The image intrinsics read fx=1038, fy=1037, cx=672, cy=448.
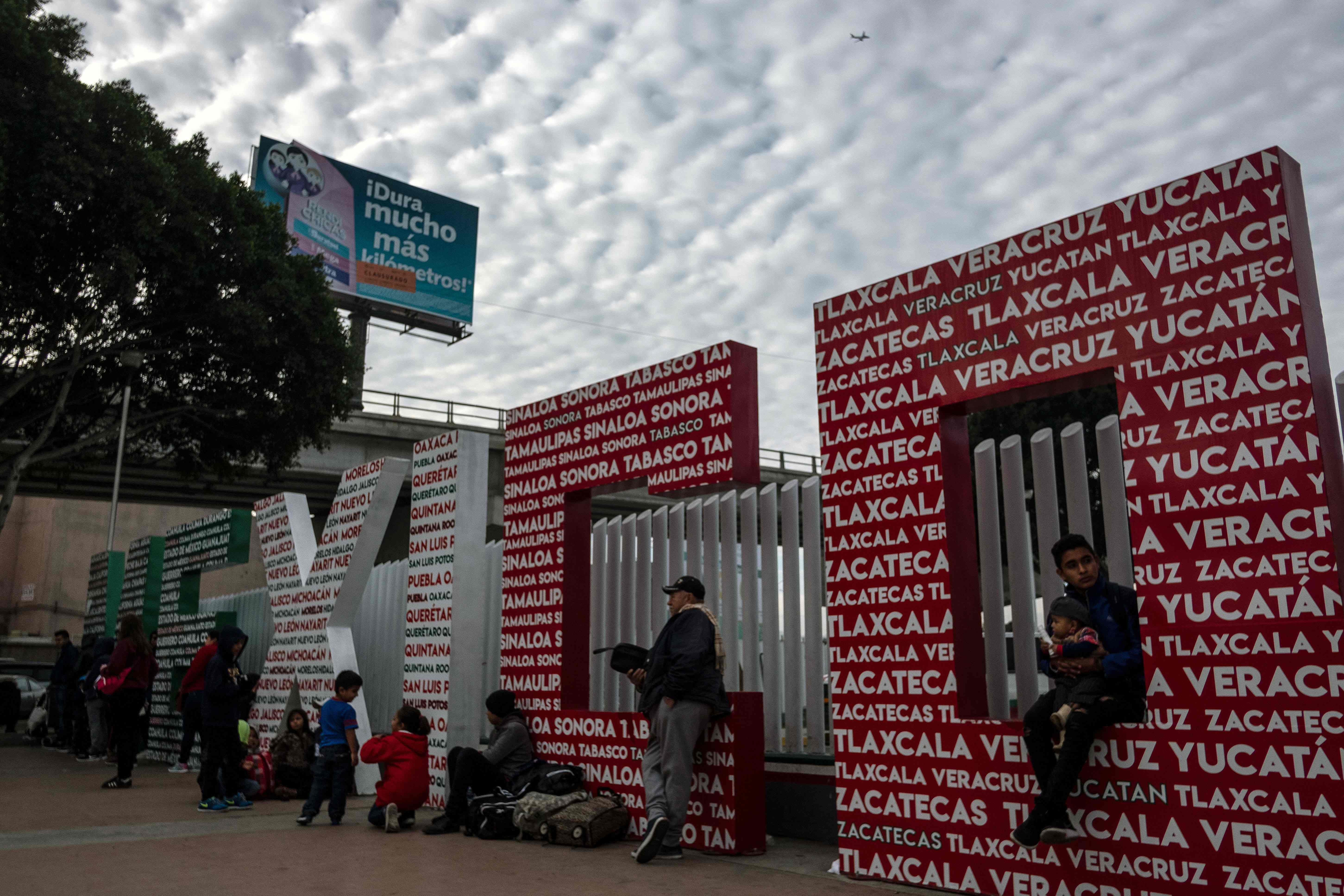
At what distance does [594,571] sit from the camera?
9.16 meters

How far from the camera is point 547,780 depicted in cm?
783

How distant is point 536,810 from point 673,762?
1.35 meters

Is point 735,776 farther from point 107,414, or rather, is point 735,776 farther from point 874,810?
point 107,414

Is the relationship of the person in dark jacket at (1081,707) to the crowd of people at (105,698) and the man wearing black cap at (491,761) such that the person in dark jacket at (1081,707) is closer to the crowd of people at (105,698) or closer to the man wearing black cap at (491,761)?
the man wearing black cap at (491,761)

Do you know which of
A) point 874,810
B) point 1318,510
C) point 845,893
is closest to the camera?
point 1318,510

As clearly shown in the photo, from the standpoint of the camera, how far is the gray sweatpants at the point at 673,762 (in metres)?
6.73

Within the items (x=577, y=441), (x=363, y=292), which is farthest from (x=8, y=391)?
(x=363, y=292)

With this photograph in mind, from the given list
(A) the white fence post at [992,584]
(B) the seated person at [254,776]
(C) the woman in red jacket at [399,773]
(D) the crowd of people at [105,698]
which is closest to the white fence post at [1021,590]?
(A) the white fence post at [992,584]

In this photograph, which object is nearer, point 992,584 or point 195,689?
point 992,584

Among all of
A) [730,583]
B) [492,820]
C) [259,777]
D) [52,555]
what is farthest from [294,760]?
[52,555]

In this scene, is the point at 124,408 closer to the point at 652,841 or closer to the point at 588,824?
the point at 588,824

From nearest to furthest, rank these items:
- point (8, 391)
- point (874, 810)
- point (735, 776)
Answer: point (874, 810) → point (735, 776) → point (8, 391)

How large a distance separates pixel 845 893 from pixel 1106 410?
16557 millimetres

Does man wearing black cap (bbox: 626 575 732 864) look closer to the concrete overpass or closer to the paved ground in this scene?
the paved ground
